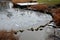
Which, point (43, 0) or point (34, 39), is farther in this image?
point (43, 0)

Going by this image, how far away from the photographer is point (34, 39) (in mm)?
2076

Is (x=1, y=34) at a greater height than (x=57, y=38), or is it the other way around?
(x=1, y=34)

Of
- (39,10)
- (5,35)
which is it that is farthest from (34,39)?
(39,10)

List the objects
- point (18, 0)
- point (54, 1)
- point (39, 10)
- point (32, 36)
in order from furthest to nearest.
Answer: point (18, 0) → point (54, 1) → point (39, 10) → point (32, 36)

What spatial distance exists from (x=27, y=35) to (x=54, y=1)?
134 inches

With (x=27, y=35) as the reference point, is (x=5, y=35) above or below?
above

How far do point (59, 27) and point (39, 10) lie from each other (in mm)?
1856

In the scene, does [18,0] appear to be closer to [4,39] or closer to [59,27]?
[59,27]

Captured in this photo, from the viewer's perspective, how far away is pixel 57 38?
6.57ft

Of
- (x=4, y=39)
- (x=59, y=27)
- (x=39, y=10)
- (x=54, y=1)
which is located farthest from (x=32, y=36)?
(x=54, y=1)

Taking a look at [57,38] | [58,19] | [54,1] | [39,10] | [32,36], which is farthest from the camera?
[54,1]

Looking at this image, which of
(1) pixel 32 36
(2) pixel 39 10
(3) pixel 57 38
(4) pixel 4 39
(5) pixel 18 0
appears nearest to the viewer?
(4) pixel 4 39

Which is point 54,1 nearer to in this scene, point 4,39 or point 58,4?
point 58,4

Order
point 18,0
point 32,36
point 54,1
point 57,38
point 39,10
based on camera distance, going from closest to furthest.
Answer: point 57,38 → point 32,36 → point 39,10 → point 54,1 → point 18,0
